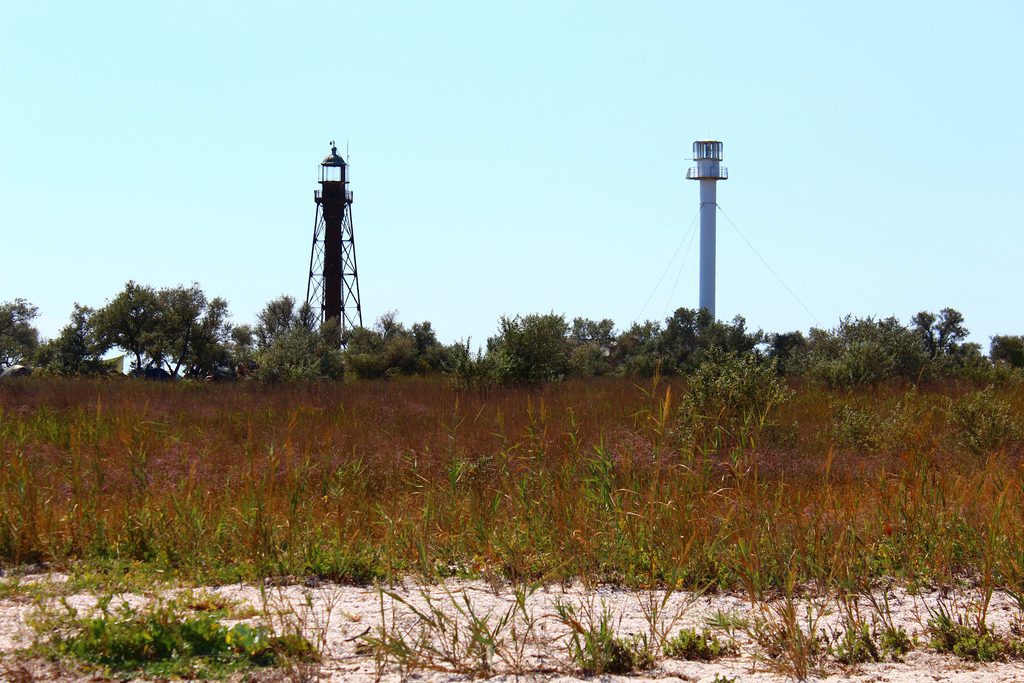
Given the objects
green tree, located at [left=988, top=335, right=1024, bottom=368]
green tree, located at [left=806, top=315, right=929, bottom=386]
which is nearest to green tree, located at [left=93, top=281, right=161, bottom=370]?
green tree, located at [left=806, top=315, right=929, bottom=386]

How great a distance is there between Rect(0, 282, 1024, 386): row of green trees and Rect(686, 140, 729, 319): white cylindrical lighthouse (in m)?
5.45

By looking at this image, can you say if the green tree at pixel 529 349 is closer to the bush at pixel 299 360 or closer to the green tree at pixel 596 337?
the bush at pixel 299 360

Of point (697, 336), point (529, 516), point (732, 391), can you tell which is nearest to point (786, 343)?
point (697, 336)

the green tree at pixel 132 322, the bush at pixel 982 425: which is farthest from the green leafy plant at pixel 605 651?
the green tree at pixel 132 322

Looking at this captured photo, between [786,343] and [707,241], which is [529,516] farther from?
[707,241]

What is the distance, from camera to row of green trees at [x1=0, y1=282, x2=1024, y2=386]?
21.3 m

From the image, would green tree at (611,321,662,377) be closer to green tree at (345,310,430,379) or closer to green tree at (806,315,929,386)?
green tree at (345,310,430,379)

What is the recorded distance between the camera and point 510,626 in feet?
13.3

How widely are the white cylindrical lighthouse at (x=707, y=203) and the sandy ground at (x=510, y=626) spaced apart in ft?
149

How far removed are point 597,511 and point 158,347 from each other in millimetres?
43391

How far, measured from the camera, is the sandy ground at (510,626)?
3.61 metres

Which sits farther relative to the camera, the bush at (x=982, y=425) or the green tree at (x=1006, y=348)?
the green tree at (x=1006, y=348)

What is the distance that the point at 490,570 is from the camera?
489 cm

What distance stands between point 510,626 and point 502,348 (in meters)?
17.2
